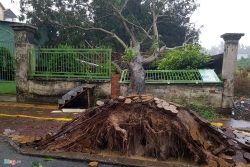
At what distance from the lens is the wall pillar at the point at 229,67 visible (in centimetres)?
678

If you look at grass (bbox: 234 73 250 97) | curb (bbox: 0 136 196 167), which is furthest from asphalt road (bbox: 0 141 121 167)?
grass (bbox: 234 73 250 97)

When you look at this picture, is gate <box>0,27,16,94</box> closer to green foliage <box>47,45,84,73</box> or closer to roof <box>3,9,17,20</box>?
green foliage <box>47,45,84,73</box>

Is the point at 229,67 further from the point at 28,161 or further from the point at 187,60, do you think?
the point at 28,161

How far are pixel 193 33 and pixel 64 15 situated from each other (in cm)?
930

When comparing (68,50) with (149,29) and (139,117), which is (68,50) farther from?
(149,29)

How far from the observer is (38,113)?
6668 mm

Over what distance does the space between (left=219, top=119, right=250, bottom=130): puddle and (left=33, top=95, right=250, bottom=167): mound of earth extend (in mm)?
2030

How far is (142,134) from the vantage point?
3.77 metres

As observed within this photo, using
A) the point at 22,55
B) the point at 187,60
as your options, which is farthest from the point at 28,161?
the point at 187,60

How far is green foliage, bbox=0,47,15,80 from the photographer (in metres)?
9.06

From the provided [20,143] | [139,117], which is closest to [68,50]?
[20,143]

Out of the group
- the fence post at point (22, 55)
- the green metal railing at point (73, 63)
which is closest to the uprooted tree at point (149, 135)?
the green metal railing at point (73, 63)

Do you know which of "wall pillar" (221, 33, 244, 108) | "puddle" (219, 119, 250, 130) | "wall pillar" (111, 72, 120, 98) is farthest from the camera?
"wall pillar" (111, 72, 120, 98)

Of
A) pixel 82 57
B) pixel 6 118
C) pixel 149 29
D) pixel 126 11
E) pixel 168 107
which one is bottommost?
pixel 6 118
